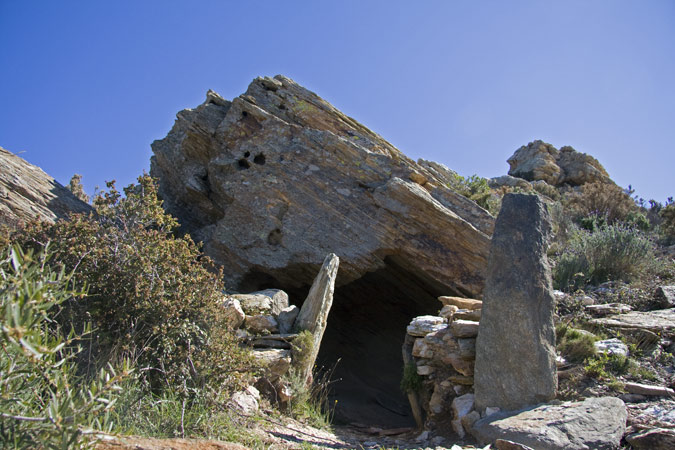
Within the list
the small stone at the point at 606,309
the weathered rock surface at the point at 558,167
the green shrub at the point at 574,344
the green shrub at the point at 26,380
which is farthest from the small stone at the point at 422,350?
the weathered rock surface at the point at 558,167

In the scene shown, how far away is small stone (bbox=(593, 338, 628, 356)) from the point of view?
258 inches

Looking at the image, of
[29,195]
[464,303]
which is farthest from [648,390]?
[29,195]

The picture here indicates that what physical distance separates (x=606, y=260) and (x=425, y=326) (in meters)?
5.33

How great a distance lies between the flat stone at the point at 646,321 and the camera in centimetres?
703

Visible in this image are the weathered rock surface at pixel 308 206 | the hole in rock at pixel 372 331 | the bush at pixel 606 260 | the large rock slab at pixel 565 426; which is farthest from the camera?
the hole in rock at pixel 372 331

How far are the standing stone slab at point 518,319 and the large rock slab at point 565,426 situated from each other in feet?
Result: 1.11

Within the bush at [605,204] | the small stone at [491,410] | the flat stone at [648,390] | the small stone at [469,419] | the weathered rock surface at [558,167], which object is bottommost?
the small stone at [469,419]

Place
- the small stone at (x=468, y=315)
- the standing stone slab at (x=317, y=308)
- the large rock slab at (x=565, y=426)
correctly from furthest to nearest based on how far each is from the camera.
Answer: the standing stone slab at (x=317, y=308) < the small stone at (x=468, y=315) < the large rock slab at (x=565, y=426)

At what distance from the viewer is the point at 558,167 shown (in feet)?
75.6

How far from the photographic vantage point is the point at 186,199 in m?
12.3

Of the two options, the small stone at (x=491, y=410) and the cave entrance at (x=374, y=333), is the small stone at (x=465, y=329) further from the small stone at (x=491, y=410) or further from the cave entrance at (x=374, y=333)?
the cave entrance at (x=374, y=333)

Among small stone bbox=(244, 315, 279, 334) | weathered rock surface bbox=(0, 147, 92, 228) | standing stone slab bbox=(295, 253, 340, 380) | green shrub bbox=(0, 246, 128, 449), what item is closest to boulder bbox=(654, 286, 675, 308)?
standing stone slab bbox=(295, 253, 340, 380)

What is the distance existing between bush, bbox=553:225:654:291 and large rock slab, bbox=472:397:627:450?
4.92m

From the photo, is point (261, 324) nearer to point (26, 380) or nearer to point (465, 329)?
point (465, 329)
